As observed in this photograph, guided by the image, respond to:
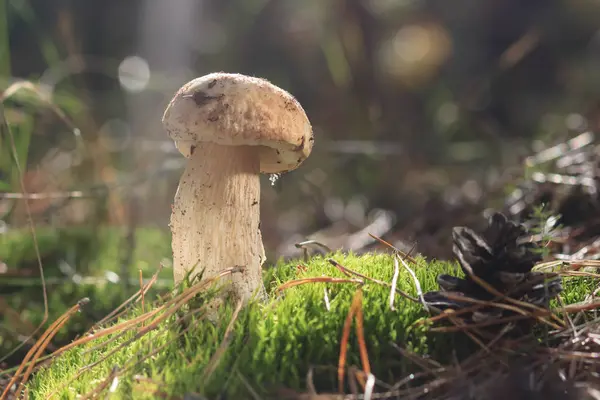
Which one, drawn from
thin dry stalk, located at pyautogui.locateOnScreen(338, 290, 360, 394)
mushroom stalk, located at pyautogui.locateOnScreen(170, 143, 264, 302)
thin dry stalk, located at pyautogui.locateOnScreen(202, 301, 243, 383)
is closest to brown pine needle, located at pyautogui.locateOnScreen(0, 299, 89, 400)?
mushroom stalk, located at pyautogui.locateOnScreen(170, 143, 264, 302)

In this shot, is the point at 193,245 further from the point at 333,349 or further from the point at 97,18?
the point at 97,18

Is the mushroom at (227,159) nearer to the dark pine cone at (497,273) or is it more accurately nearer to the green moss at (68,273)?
the dark pine cone at (497,273)

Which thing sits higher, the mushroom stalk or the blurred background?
the blurred background

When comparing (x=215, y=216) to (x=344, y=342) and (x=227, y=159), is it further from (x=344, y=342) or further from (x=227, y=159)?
(x=344, y=342)

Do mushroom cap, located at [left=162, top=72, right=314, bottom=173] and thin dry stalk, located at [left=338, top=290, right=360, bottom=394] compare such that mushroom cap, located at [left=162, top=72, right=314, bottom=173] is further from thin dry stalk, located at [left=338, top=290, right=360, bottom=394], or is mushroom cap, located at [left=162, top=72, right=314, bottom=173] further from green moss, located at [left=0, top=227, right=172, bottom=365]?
green moss, located at [left=0, top=227, right=172, bottom=365]

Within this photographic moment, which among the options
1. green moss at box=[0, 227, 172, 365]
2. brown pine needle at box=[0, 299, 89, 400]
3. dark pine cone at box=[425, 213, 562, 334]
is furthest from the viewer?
green moss at box=[0, 227, 172, 365]

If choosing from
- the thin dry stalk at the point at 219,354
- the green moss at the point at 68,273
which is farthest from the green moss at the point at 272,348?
the green moss at the point at 68,273

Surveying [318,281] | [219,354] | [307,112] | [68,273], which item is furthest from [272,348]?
[307,112]

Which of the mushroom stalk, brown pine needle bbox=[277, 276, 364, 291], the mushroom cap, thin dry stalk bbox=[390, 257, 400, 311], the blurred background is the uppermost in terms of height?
the blurred background
